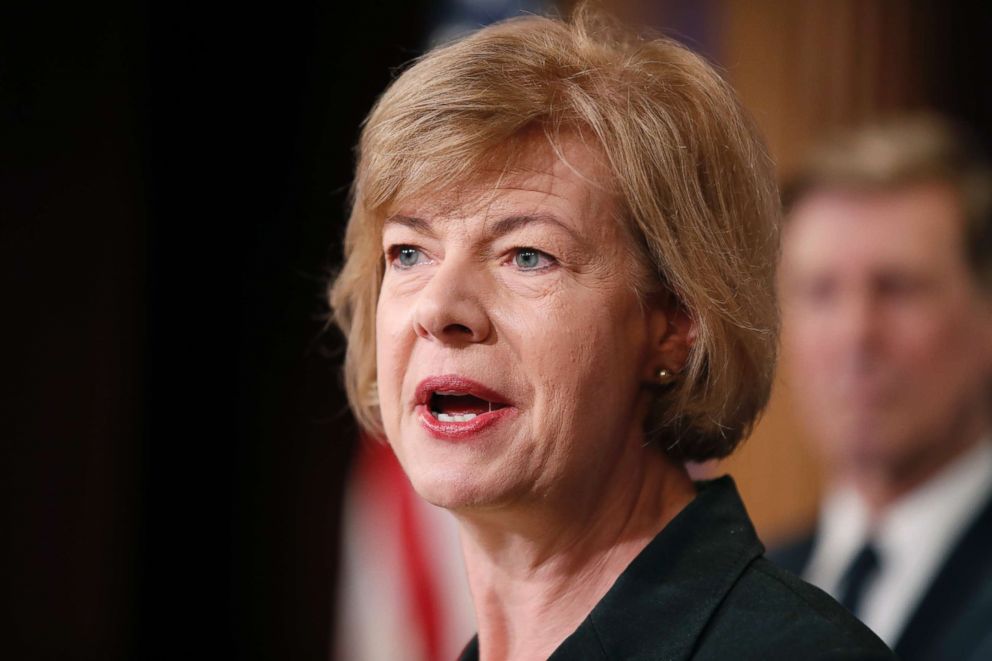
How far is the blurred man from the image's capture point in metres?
3.80

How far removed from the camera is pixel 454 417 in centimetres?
156

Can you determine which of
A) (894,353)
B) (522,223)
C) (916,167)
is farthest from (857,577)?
(522,223)

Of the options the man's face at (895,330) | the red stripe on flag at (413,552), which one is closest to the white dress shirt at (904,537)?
the man's face at (895,330)

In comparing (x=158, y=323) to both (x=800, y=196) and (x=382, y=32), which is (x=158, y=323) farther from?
(x=800, y=196)

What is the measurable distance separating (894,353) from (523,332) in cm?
273

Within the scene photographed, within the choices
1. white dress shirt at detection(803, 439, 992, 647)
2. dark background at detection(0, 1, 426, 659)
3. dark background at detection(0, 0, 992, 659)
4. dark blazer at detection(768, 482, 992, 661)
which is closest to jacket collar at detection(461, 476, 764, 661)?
dark blazer at detection(768, 482, 992, 661)

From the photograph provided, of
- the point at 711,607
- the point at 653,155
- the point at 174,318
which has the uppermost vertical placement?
the point at 653,155

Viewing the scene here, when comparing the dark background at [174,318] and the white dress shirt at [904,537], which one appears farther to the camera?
the dark background at [174,318]

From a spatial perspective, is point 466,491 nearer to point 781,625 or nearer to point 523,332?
point 523,332

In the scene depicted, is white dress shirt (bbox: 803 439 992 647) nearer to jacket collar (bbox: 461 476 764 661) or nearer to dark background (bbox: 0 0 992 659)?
dark background (bbox: 0 0 992 659)

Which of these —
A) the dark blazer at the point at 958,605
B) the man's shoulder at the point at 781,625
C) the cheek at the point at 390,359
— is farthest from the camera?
the dark blazer at the point at 958,605

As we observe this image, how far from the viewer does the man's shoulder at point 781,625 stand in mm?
1363

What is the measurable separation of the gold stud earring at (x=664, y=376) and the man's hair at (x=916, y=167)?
259 centimetres

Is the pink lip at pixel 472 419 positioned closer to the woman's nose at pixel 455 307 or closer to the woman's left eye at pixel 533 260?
the woman's nose at pixel 455 307
